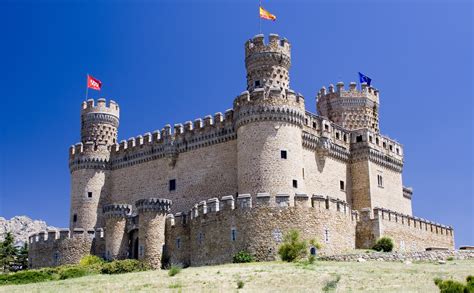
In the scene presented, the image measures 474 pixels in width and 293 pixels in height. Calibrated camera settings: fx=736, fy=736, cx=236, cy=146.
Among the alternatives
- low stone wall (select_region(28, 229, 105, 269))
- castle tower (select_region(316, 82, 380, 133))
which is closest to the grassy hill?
low stone wall (select_region(28, 229, 105, 269))

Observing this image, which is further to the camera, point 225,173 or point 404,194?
point 404,194

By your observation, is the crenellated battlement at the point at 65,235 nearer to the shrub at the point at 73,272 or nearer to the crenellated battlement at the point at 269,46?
the shrub at the point at 73,272

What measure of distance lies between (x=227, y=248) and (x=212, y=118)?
13183 mm

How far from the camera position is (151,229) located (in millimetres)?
46406

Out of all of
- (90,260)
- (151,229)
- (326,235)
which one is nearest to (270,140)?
(326,235)

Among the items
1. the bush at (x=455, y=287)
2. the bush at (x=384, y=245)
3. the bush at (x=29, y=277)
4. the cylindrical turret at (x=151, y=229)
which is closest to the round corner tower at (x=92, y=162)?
the bush at (x=29, y=277)

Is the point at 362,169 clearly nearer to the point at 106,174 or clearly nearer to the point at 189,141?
the point at 189,141

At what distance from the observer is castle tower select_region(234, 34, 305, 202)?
45.8 meters

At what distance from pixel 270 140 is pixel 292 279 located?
1596cm

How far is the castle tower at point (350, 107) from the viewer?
58.0 metres

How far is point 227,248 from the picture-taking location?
41844 mm

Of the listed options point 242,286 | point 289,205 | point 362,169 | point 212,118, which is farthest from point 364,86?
point 242,286

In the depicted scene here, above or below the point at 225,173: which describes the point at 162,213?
below

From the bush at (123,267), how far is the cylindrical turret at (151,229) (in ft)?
2.51
